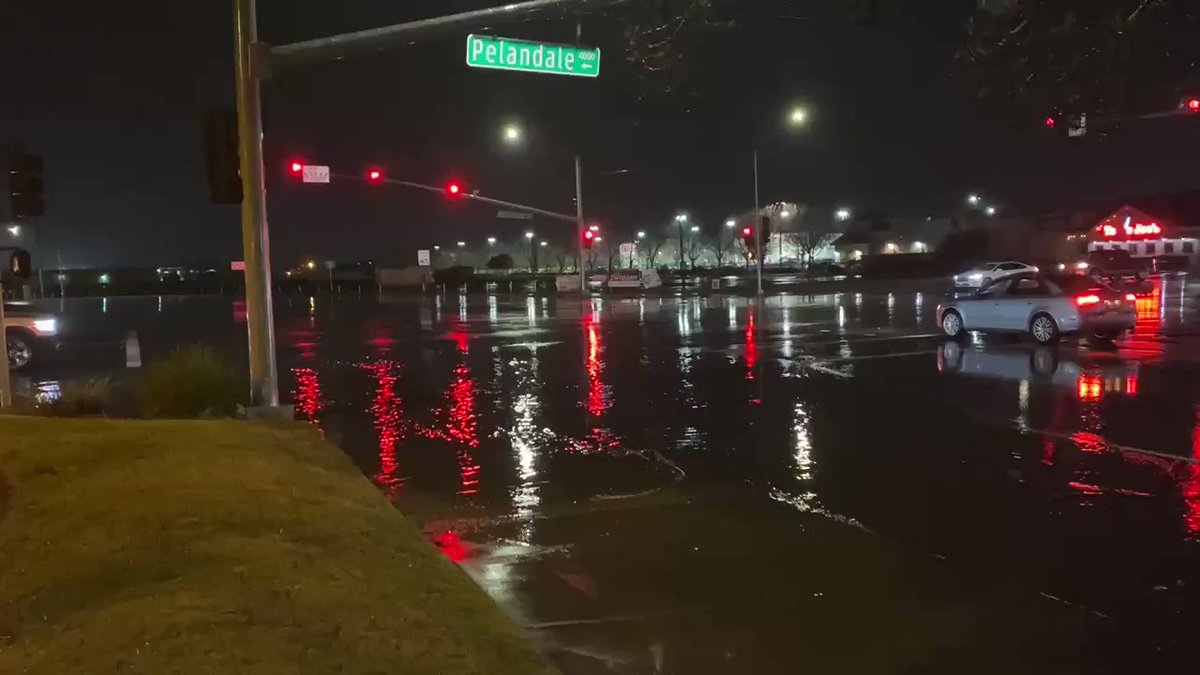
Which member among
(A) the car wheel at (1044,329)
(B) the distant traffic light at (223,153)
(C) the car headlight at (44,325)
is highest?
(B) the distant traffic light at (223,153)

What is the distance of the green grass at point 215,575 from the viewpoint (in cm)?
452

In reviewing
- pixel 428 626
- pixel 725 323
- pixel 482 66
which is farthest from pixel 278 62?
pixel 725 323

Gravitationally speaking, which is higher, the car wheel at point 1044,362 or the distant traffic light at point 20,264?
the distant traffic light at point 20,264

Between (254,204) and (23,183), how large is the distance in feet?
15.8

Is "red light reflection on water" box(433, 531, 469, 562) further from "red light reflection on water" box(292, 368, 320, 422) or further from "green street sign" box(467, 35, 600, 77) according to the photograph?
"green street sign" box(467, 35, 600, 77)

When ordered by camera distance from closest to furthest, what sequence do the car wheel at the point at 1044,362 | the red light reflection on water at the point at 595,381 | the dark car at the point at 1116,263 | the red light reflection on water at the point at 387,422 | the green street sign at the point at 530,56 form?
the red light reflection on water at the point at 387,422 < the green street sign at the point at 530,56 < the red light reflection on water at the point at 595,381 < the car wheel at the point at 1044,362 < the dark car at the point at 1116,263

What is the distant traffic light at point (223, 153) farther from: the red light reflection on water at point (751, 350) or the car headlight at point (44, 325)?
the car headlight at point (44, 325)

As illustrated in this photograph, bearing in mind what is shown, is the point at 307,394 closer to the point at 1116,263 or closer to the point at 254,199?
the point at 254,199

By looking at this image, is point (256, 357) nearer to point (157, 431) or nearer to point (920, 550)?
point (157, 431)

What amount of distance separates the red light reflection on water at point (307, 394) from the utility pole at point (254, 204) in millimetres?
2715

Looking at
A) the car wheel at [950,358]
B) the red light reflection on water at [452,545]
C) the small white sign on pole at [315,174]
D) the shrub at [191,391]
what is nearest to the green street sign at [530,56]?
the shrub at [191,391]

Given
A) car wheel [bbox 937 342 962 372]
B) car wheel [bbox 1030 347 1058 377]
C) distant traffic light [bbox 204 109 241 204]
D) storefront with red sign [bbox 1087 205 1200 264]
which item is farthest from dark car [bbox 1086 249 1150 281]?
distant traffic light [bbox 204 109 241 204]

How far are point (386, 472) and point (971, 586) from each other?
6.00m

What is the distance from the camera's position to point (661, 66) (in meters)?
17.0
